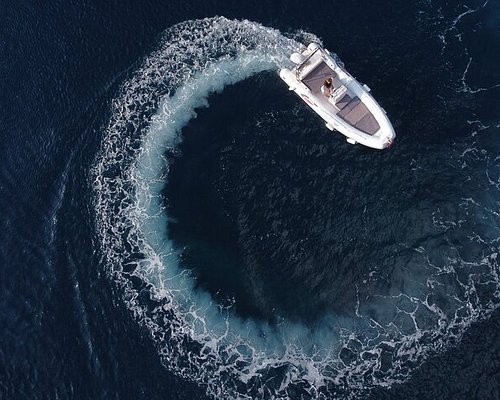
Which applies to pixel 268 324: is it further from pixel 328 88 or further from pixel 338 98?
pixel 328 88

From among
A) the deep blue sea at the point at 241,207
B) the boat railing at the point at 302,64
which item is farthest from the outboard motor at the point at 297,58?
the deep blue sea at the point at 241,207

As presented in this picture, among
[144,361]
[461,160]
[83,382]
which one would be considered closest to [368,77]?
[461,160]

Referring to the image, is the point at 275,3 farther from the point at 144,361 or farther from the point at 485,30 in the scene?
the point at 144,361

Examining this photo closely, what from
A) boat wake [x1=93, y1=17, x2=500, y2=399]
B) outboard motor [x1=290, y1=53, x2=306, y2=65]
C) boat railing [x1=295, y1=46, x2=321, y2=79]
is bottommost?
boat wake [x1=93, y1=17, x2=500, y2=399]

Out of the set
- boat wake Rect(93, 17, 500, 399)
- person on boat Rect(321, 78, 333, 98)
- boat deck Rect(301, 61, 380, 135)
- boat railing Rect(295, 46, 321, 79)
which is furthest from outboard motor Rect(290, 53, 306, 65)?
boat wake Rect(93, 17, 500, 399)

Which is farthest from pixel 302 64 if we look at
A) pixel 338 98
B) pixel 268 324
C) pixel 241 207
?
pixel 268 324

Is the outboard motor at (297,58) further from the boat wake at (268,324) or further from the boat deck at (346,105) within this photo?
the boat wake at (268,324)

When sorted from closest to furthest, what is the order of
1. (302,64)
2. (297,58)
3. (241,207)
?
1. (241,207)
2. (302,64)
3. (297,58)

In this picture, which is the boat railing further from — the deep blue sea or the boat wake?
the boat wake
